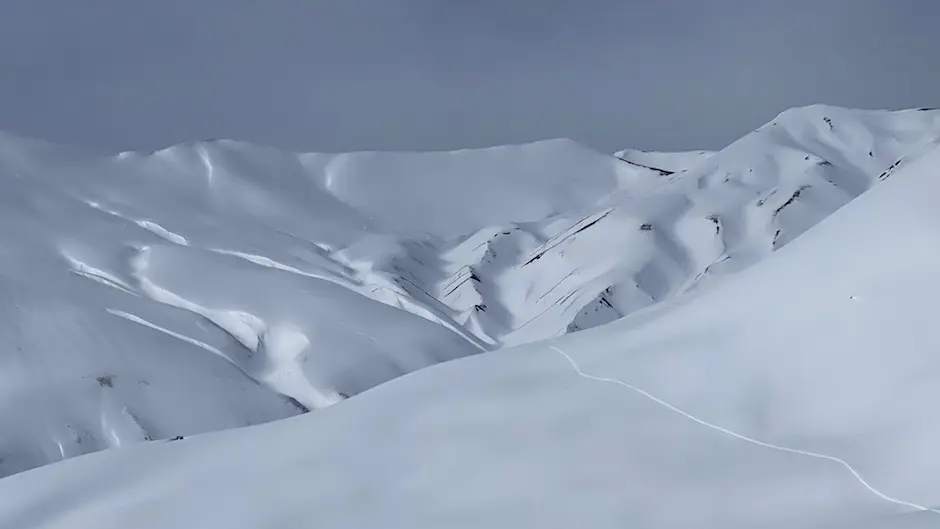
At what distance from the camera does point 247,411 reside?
39.3m

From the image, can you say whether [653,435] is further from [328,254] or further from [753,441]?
[328,254]

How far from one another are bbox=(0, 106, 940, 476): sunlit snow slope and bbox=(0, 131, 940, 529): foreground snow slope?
2752 cm

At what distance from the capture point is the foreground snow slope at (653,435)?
6.71 m

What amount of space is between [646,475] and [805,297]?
2292 millimetres

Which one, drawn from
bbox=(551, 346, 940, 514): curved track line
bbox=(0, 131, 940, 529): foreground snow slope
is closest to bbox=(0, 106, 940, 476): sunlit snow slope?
bbox=(0, 131, 940, 529): foreground snow slope

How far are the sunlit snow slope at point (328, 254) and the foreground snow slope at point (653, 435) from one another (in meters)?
27.5

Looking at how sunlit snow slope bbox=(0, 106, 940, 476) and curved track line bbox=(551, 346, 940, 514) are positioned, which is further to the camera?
sunlit snow slope bbox=(0, 106, 940, 476)

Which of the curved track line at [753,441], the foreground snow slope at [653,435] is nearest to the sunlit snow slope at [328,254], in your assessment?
the foreground snow slope at [653,435]

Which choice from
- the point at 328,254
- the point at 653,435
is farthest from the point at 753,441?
the point at 328,254

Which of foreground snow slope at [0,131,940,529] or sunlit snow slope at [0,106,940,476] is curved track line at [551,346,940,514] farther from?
sunlit snow slope at [0,106,940,476]

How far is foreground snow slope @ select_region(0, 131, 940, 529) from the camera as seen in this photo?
671 centimetres

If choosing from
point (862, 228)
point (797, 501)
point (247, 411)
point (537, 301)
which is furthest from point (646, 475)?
point (537, 301)

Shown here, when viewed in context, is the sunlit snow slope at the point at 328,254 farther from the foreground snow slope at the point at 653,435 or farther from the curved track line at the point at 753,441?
the curved track line at the point at 753,441

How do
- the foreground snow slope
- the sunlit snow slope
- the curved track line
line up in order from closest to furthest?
1. the curved track line
2. the foreground snow slope
3. the sunlit snow slope
